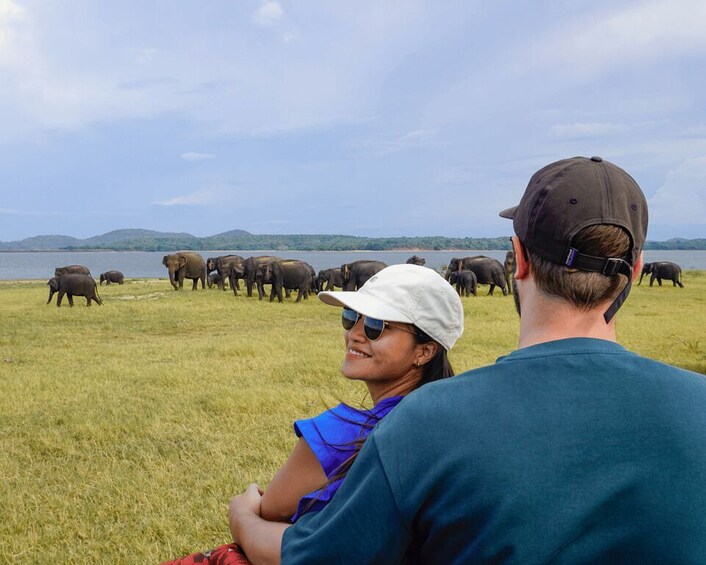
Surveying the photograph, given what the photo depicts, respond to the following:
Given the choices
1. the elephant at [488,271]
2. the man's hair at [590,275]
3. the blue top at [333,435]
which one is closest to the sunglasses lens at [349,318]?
the blue top at [333,435]

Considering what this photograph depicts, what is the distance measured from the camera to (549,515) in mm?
1364

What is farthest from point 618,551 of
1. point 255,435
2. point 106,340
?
point 106,340

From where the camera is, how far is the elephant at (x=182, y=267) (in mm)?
33594

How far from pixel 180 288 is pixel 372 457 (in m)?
33.4

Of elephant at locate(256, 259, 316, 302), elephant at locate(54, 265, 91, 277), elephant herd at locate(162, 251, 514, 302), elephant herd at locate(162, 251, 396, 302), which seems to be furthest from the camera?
elephant at locate(54, 265, 91, 277)

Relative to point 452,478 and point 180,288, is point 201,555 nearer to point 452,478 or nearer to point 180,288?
point 452,478

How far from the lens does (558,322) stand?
1.61 metres

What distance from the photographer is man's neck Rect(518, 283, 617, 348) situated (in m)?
1.60

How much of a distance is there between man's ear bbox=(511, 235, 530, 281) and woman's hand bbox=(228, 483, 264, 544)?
60.7 inches

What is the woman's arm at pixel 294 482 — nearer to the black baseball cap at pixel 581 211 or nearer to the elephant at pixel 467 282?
the black baseball cap at pixel 581 211

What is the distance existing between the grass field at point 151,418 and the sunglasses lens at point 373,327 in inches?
27.3

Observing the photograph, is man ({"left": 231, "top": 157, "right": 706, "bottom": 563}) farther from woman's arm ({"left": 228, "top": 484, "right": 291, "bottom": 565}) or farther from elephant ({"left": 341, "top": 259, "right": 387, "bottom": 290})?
elephant ({"left": 341, "top": 259, "right": 387, "bottom": 290})

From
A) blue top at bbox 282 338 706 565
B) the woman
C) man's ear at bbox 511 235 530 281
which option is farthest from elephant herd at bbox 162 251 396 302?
blue top at bbox 282 338 706 565

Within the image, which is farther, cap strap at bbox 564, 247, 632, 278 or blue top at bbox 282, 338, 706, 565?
cap strap at bbox 564, 247, 632, 278
